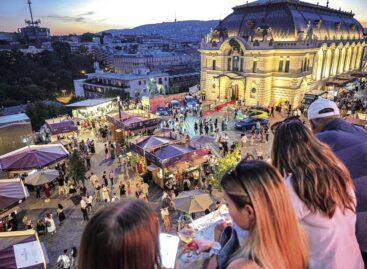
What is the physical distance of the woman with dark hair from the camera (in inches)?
78.4

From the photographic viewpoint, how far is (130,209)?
2.12 metres

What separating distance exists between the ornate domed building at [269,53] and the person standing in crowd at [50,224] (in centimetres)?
3388

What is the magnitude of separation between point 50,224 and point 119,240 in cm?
1368

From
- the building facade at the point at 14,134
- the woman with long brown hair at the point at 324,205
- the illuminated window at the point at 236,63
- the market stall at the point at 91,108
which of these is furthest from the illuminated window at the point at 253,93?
the woman with long brown hair at the point at 324,205

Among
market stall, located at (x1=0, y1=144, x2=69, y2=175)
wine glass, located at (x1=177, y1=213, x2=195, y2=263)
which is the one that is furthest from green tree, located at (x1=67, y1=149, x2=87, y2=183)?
wine glass, located at (x1=177, y1=213, x2=195, y2=263)

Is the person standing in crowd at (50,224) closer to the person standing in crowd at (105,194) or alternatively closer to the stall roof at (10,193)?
the stall roof at (10,193)

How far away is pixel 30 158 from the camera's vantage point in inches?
683

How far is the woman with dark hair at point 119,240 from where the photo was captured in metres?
1.99

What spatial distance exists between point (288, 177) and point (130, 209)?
71.2 inches

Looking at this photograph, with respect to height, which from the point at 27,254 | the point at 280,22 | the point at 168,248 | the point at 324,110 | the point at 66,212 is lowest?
the point at 66,212

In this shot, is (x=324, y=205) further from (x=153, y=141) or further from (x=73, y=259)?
(x=153, y=141)

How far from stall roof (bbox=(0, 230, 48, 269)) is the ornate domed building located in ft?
120

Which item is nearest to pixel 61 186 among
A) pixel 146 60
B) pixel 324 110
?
pixel 324 110

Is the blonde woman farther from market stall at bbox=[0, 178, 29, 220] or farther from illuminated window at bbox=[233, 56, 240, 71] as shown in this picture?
illuminated window at bbox=[233, 56, 240, 71]
